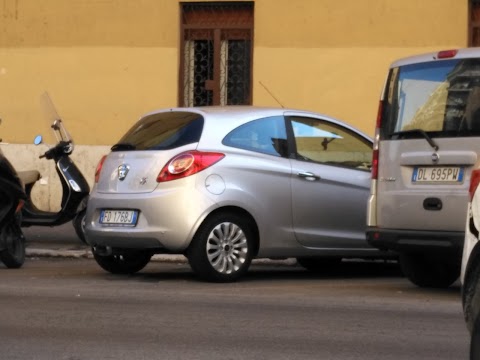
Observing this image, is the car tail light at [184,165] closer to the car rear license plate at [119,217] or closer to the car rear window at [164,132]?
the car rear window at [164,132]

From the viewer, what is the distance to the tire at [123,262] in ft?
41.2

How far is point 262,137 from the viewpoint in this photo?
12.0m

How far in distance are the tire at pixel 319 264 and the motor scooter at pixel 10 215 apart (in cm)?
286

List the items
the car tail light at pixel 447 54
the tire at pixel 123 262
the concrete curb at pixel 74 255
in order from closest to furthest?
1. the car tail light at pixel 447 54
2. the tire at pixel 123 262
3. the concrete curb at pixel 74 255

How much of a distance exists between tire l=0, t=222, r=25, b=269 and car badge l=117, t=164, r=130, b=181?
5.84ft

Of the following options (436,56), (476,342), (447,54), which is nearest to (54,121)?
(436,56)

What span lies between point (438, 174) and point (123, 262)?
3.48 meters

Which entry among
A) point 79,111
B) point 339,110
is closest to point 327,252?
point 339,110

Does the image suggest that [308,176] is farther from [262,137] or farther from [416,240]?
[416,240]

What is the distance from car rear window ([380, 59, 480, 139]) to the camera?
1047 centimetres

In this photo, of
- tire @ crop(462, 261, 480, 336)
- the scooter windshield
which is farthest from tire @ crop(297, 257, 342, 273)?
tire @ crop(462, 261, 480, 336)

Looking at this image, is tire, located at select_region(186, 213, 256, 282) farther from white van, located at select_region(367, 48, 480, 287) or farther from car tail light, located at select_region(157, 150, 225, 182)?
white van, located at select_region(367, 48, 480, 287)

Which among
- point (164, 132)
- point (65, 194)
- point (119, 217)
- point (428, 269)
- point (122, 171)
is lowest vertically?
point (428, 269)

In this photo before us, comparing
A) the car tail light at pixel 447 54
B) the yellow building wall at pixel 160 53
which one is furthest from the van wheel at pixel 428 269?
the yellow building wall at pixel 160 53
